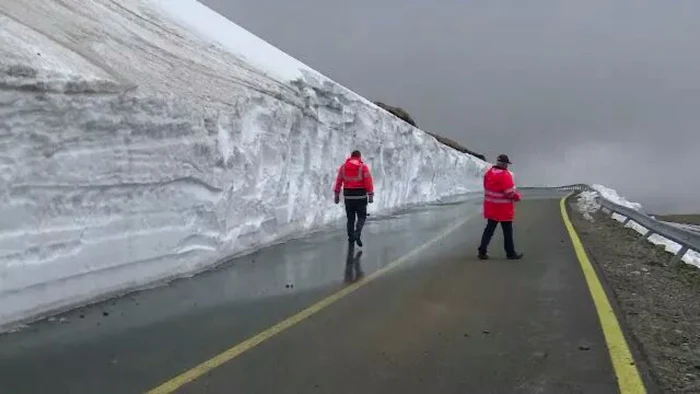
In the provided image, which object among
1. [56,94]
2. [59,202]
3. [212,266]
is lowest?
[212,266]

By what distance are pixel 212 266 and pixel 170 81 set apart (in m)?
3.30

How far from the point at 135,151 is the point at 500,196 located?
19.7ft

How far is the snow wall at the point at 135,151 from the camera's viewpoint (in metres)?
7.63

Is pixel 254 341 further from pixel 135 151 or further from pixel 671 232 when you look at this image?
pixel 671 232

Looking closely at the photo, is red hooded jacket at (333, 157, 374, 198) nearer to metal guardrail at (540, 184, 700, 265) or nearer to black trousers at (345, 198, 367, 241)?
black trousers at (345, 198, 367, 241)

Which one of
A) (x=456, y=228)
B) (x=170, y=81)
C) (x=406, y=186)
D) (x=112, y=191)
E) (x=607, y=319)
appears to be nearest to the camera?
(x=607, y=319)

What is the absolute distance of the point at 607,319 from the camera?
23.8 feet

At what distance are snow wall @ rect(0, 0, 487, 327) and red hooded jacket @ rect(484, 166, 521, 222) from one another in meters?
4.36

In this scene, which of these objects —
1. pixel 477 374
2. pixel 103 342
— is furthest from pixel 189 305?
pixel 477 374

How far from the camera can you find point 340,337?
6551 millimetres

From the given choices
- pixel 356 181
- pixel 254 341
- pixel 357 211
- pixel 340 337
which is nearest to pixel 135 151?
pixel 254 341

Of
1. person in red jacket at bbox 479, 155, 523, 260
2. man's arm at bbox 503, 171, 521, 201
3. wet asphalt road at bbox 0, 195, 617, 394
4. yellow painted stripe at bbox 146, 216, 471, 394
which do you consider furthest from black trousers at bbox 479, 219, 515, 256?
yellow painted stripe at bbox 146, 216, 471, 394

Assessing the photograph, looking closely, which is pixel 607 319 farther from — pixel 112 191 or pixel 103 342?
pixel 112 191

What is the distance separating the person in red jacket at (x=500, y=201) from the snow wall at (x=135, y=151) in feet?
14.0
